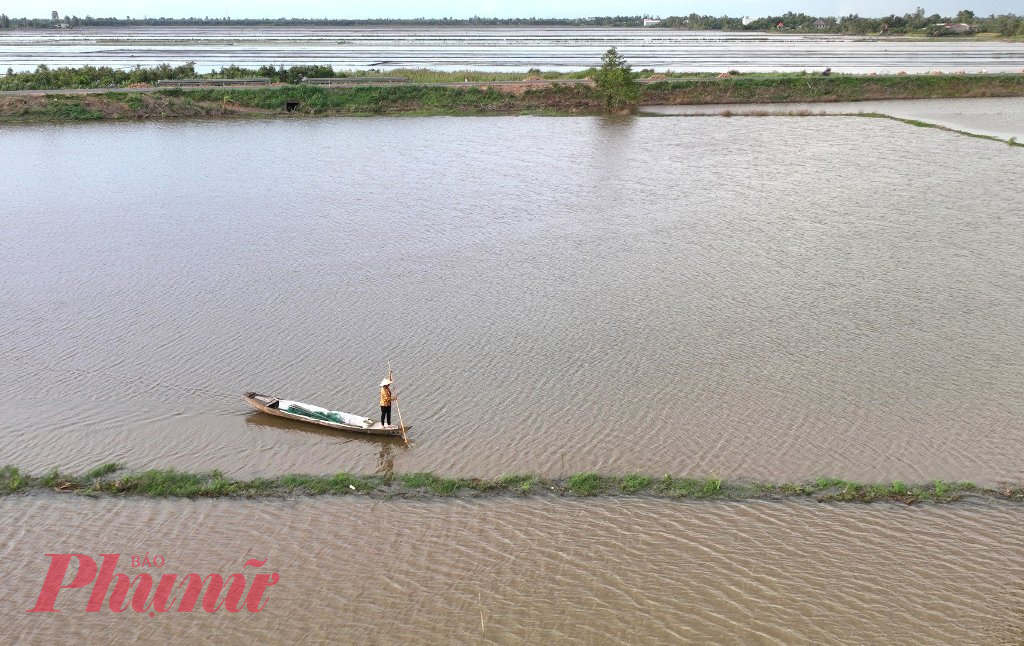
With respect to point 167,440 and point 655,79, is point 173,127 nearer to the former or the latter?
point 655,79

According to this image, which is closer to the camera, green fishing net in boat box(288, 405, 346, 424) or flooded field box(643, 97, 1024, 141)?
green fishing net in boat box(288, 405, 346, 424)

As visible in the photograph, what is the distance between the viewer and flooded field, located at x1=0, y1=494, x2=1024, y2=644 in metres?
7.52

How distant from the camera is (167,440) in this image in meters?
10.7

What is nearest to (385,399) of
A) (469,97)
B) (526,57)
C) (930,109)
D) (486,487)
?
(486,487)

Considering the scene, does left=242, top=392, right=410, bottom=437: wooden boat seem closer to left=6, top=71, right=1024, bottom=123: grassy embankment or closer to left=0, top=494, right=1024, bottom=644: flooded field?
left=0, top=494, right=1024, bottom=644: flooded field

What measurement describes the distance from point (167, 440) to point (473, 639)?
222 inches

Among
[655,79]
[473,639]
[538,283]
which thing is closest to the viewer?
[473,639]

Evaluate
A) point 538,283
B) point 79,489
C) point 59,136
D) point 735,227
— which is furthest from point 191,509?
point 59,136

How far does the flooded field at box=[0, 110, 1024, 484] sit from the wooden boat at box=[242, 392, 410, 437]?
0.22m

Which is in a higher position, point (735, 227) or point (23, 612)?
point (735, 227)

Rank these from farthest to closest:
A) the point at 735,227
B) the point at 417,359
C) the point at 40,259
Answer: the point at 735,227
the point at 40,259
the point at 417,359
